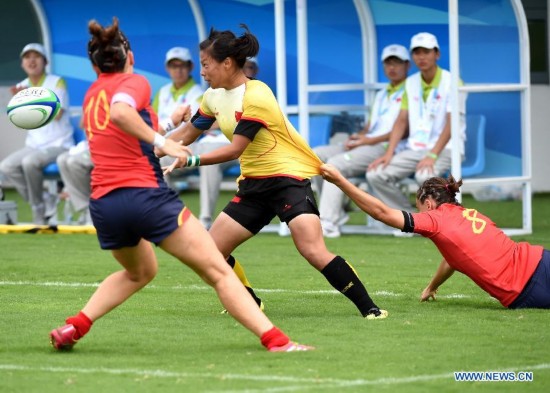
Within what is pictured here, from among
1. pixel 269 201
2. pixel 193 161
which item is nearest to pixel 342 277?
pixel 269 201

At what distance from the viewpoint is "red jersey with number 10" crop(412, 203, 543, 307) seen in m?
9.09

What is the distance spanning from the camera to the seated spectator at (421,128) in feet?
48.3

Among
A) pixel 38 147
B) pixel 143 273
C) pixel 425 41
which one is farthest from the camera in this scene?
pixel 38 147

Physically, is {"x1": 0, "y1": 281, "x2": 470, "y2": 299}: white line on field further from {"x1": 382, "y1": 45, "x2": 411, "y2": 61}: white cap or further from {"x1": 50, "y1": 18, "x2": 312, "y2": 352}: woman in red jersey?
{"x1": 382, "y1": 45, "x2": 411, "y2": 61}: white cap

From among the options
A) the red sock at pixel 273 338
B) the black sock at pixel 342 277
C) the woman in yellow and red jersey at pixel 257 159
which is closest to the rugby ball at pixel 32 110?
the woman in yellow and red jersey at pixel 257 159

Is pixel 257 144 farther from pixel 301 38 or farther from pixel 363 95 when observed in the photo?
pixel 363 95

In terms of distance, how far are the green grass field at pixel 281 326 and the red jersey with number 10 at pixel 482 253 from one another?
204 mm

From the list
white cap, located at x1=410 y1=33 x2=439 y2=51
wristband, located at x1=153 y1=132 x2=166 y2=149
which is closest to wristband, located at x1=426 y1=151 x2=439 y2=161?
white cap, located at x1=410 y1=33 x2=439 y2=51

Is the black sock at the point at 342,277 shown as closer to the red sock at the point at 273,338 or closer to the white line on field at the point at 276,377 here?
the red sock at the point at 273,338

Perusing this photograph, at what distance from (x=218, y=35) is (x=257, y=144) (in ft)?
2.60

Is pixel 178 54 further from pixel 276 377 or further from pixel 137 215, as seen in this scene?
pixel 276 377

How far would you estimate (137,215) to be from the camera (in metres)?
7.29

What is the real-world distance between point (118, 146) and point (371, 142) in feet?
27.4

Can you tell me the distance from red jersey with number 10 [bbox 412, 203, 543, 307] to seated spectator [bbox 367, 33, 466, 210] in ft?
17.7
